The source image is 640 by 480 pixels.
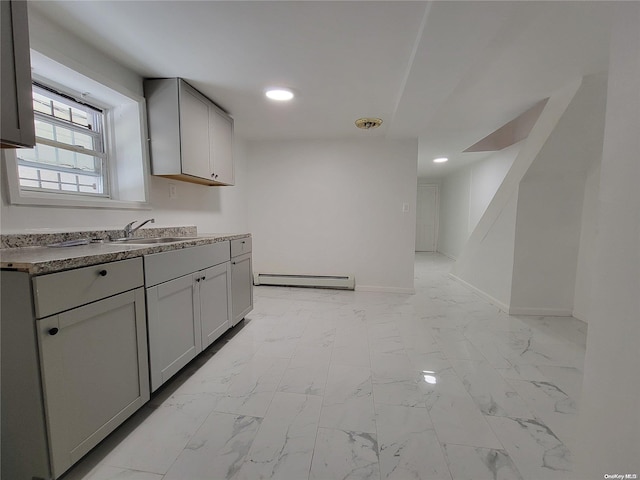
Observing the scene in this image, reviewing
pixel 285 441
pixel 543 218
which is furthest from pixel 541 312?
pixel 285 441

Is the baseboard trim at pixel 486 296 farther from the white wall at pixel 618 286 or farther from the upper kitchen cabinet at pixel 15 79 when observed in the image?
the upper kitchen cabinet at pixel 15 79

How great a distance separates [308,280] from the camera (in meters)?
3.71

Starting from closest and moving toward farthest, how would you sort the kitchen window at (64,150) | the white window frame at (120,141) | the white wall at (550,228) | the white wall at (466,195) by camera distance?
the kitchen window at (64,150)
the white window frame at (120,141)
the white wall at (550,228)
the white wall at (466,195)

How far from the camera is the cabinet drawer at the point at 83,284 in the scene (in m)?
0.88

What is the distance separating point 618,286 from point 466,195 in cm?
540

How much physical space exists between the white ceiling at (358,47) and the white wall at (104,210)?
73 mm

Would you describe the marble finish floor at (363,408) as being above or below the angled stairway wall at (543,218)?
below

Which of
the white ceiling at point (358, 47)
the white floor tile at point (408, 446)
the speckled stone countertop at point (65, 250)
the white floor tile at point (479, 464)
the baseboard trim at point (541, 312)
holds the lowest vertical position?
the white floor tile at point (408, 446)

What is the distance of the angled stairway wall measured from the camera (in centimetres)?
236

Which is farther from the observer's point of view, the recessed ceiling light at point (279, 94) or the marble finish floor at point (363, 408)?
the recessed ceiling light at point (279, 94)

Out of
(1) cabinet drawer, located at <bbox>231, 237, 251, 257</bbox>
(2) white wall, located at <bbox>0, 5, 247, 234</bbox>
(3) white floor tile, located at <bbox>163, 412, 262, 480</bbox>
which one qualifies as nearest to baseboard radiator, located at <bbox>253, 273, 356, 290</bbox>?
(2) white wall, located at <bbox>0, 5, 247, 234</bbox>

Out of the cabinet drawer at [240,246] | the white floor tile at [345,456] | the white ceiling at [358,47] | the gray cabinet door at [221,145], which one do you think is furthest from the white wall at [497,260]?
the gray cabinet door at [221,145]

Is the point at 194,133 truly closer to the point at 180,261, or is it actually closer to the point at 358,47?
the point at 180,261

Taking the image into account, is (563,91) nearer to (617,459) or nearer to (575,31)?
(575,31)
